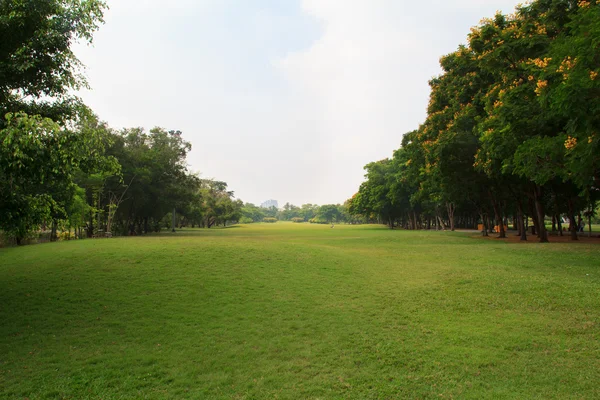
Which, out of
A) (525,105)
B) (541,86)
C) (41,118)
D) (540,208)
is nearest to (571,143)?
(541,86)

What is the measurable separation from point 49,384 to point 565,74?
15164 mm

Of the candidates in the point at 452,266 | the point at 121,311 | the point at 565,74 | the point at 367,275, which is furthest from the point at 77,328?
the point at 565,74

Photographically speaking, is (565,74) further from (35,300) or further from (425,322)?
(35,300)

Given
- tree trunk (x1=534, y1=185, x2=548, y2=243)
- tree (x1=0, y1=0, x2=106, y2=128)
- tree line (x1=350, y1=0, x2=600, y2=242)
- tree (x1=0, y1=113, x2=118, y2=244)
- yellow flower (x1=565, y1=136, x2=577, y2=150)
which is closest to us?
tree (x1=0, y1=113, x2=118, y2=244)

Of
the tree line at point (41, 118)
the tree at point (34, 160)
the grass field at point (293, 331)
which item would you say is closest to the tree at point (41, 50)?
the tree line at point (41, 118)

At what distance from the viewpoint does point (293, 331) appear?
7754 millimetres

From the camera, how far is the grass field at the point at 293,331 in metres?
5.37

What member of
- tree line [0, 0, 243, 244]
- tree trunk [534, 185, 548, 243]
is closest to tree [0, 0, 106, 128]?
tree line [0, 0, 243, 244]

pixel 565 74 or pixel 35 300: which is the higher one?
pixel 565 74

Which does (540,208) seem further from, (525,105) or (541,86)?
(541,86)

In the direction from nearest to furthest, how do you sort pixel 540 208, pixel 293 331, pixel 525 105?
pixel 293 331 → pixel 525 105 → pixel 540 208

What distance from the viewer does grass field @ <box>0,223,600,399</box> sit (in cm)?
537

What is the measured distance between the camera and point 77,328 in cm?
779

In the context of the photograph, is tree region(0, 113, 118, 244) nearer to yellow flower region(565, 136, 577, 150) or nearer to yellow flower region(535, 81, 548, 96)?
yellow flower region(535, 81, 548, 96)
